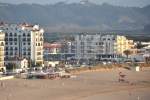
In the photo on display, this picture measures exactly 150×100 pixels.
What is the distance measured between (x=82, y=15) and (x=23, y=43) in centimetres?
12562

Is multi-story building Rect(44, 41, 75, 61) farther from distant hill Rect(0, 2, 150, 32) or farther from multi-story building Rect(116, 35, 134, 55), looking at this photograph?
distant hill Rect(0, 2, 150, 32)

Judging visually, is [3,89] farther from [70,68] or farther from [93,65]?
[93,65]

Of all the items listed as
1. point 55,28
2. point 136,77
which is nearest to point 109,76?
point 136,77

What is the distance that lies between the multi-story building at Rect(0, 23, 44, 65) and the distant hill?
100 m

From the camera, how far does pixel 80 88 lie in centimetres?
3303

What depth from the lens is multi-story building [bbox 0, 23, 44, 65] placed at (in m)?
46.5

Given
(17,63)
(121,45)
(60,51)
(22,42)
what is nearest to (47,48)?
(60,51)

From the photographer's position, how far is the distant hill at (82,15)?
156 metres

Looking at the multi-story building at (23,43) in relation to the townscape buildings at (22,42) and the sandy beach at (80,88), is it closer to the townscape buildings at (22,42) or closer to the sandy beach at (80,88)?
the townscape buildings at (22,42)

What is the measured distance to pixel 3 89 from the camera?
105ft

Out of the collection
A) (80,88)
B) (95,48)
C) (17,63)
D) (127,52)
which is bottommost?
(80,88)

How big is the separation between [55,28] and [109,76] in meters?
108

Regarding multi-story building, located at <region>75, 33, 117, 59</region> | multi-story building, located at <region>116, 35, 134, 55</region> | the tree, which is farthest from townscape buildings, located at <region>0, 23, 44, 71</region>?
the tree

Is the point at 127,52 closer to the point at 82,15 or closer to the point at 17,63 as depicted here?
the point at 17,63
